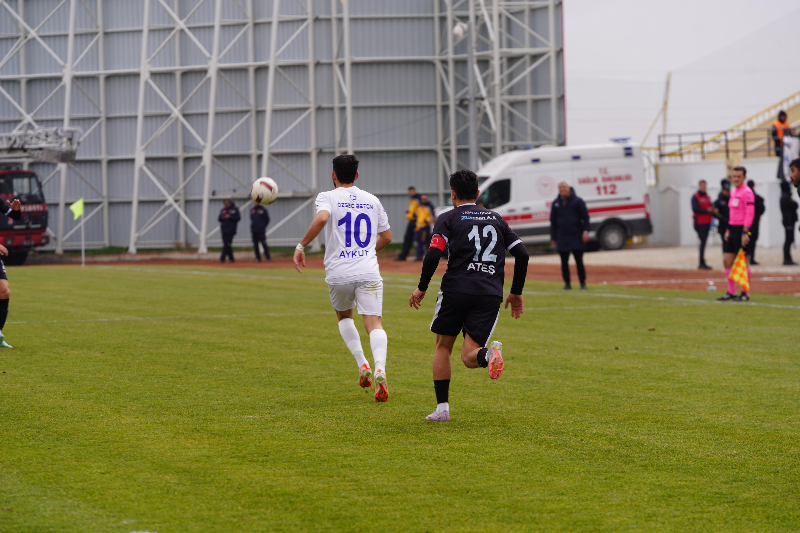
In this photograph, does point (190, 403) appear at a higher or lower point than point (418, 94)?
lower

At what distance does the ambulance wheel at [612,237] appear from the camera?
3066 cm

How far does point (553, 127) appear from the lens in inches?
1449

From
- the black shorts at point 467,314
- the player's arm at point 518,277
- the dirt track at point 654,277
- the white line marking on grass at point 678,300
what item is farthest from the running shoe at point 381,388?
the dirt track at point 654,277

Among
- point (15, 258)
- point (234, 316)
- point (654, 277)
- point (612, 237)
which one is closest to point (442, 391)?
point (234, 316)

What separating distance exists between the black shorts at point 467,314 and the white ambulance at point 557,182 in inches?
903

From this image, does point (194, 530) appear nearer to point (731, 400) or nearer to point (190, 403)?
point (190, 403)

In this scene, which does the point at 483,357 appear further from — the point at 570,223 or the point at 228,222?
the point at 228,222

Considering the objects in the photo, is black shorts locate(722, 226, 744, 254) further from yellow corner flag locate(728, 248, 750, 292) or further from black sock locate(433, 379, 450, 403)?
black sock locate(433, 379, 450, 403)

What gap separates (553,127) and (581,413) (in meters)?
30.8

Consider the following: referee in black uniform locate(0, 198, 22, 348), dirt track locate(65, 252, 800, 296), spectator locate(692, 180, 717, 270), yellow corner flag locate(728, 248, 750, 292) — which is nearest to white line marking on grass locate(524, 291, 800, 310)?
yellow corner flag locate(728, 248, 750, 292)

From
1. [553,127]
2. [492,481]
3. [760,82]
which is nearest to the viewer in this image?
[492,481]

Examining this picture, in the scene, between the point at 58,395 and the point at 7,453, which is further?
the point at 58,395

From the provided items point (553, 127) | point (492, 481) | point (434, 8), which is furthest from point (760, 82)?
point (492, 481)

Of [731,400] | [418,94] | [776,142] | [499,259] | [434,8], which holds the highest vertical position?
[434,8]
